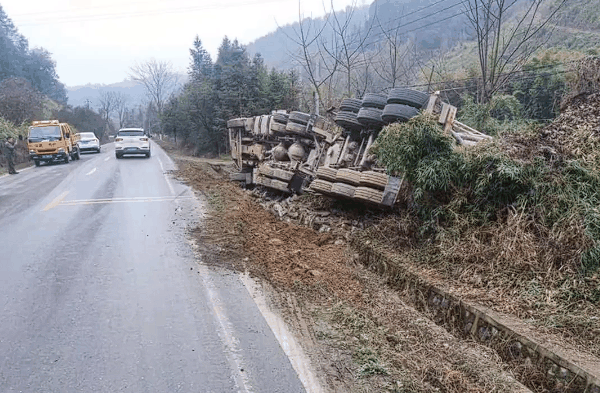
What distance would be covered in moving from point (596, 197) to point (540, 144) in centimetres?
119

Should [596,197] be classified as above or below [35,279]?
above

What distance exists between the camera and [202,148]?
31.6m

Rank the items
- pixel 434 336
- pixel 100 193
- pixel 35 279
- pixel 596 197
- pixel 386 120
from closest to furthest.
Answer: pixel 434 336 < pixel 596 197 < pixel 35 279 < pixel 386 120 < pixel 100 193

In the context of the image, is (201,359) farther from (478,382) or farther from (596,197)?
(596,197)

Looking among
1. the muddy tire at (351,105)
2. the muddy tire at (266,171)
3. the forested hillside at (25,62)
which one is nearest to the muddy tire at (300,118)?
the muddy tire at (266,171)

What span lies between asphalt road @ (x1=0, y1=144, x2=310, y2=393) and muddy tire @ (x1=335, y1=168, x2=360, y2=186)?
2.90 m

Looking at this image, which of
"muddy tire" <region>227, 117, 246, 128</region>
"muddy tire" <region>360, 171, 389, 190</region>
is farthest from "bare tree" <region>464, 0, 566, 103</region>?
"muddy tire" <region>227, 117, 246, 128</region>

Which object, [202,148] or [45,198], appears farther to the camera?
[202,148]

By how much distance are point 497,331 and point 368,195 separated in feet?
10.7

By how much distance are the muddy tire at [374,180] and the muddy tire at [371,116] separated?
4.46ft

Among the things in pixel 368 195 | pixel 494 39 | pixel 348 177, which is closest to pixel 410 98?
pixel 348 177

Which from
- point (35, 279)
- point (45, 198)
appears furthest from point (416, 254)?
point (45, 198)

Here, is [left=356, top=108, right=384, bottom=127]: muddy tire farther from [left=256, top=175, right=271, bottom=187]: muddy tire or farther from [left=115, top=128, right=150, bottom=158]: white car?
[left=115, top=128, right=150, bottom=158]: white car

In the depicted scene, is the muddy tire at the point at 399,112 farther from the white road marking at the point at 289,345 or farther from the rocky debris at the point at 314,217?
the white road marking at the point at 289,345
